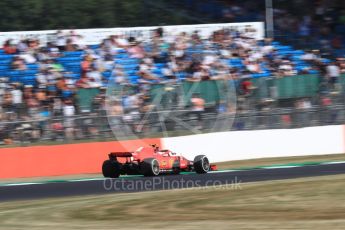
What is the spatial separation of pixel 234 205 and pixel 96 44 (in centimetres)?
959

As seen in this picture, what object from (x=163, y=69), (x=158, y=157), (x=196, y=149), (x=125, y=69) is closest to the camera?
(x=158, y=157)

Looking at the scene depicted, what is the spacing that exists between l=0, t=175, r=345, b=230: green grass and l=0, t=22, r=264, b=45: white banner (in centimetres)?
758

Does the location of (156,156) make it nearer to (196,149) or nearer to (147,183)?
(147,183)

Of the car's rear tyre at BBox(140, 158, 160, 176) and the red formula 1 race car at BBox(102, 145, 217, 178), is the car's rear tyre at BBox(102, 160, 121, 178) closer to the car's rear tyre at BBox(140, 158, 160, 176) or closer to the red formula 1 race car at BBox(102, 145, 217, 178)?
the red formula 1 race car at BBox(102, 145, 217, 178)

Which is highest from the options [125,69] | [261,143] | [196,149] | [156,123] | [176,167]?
[125,69]

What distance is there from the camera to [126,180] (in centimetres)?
1477

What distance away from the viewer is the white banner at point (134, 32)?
61.7ft

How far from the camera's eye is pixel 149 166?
48.4ft

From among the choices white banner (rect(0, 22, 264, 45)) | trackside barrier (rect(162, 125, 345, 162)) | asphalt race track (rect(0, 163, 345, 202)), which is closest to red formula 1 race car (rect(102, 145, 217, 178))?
asphalt race track (rect(0, 163, 345, 202))

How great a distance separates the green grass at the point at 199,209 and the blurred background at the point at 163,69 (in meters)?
4.77

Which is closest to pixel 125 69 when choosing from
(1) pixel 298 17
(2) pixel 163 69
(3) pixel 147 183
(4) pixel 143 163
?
(2) pixel 163 69

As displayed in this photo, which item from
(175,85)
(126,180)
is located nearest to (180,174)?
(126,180)

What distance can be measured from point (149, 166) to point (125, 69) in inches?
161

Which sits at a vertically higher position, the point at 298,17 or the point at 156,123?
the point at 298,17
